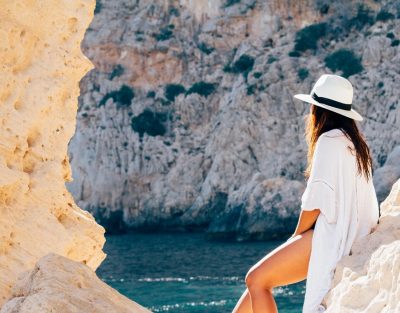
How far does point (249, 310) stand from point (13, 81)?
2005 mm

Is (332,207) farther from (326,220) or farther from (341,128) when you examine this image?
(341,128)

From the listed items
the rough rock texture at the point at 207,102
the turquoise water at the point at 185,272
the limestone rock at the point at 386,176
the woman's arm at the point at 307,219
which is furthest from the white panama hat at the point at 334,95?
the rough rock texture at the point at 207,102

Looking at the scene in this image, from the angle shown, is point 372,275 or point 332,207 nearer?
point 372,275

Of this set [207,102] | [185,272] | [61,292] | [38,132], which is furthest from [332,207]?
[207,102]

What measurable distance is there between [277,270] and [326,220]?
0.99 ft

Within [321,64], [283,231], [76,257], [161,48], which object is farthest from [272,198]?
[76,257]

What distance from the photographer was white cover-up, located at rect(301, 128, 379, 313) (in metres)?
3.59

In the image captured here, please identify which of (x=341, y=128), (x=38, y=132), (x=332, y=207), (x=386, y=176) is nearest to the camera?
(x=332, y=207)

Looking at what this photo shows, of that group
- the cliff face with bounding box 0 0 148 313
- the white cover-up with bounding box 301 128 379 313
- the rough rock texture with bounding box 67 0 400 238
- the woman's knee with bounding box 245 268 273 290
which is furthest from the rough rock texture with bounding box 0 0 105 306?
the rough rock texture with bounding box 67 0 400 238

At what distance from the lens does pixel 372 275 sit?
3.23 metres

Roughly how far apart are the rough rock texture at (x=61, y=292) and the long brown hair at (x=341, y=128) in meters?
1.15

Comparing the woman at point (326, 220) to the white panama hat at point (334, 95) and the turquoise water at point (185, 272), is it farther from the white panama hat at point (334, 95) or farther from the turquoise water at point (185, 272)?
the turquoise water at point (185, 272)

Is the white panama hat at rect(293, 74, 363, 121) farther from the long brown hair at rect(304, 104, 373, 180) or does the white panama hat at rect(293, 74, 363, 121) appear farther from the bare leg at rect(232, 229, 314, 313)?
the bare leg at rect(232, 229, 314, 313)

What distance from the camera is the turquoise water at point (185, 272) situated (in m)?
22.4
